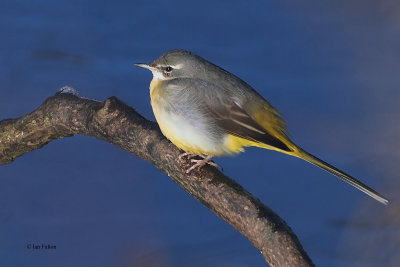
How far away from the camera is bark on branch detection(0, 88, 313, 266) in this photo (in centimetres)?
358

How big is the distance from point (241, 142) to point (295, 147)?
0.25 meters

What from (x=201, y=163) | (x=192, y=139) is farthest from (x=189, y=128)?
(x=201, y=163)

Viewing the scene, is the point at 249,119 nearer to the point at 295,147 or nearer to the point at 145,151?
the point at 295,147

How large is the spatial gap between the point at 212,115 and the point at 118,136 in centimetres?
45

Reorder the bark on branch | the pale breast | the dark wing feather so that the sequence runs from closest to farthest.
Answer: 1. the bark on branch
2. the dark wing feather
3. the pale breast

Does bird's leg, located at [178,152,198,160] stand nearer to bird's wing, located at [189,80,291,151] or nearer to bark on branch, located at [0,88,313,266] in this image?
bark on branch, located at [0,88,313,266]

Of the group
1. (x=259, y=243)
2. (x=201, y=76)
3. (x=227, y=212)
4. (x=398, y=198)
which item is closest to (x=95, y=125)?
(x=201, y=76)

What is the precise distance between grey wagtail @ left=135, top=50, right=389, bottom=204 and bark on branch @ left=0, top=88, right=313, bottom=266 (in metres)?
0.09

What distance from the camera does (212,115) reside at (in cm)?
394

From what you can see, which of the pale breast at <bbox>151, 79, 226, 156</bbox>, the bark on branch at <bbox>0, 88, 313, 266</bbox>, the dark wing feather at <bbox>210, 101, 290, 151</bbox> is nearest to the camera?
the bark on branch at <bbox>0, 88, 313, 266</bbox>

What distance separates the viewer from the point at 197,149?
3.90 m

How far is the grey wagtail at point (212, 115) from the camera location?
3848 millimetres

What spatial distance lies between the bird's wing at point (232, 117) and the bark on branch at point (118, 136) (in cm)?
22

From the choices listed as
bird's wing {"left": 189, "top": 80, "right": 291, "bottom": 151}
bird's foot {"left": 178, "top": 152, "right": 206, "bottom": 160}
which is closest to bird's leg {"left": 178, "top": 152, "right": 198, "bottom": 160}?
bird's foot {"left": 178, "top": 152, "right": 206, "bottom": 160}
